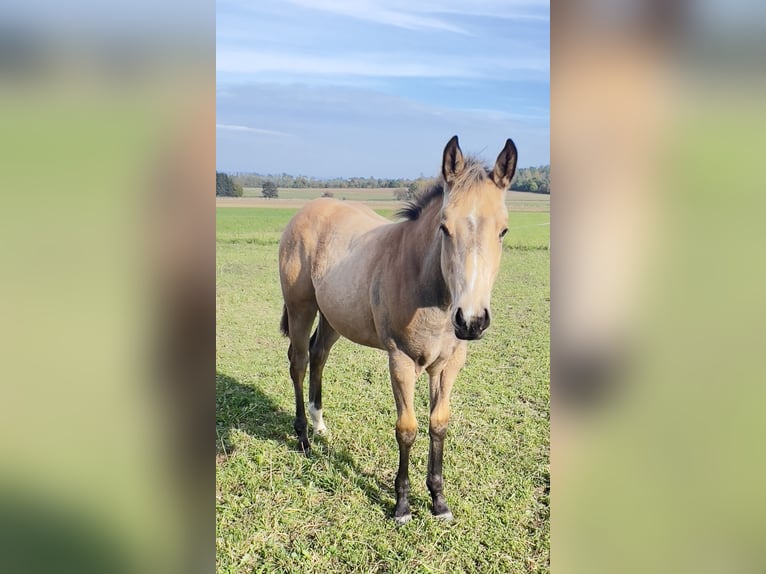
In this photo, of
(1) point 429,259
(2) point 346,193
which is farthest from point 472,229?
(2) point 346,193

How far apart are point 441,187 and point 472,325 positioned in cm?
106

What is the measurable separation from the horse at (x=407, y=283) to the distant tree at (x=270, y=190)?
0.27 metres

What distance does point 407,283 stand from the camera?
261 centimetres

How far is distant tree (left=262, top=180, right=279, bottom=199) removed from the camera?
138 inches
